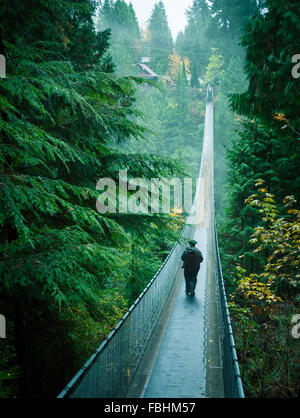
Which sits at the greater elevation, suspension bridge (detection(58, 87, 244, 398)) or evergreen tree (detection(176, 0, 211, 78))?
evergreen tree (detection(176, 0, 211, 78))

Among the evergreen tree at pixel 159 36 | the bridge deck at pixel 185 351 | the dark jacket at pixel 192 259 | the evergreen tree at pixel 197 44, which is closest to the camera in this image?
the bridge deck at pixel 185 351

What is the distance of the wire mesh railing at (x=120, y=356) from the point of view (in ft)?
9.52

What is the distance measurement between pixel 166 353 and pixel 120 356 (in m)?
1.32

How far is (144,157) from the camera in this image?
202 inches

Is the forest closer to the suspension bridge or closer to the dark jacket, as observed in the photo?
the suspension bridge

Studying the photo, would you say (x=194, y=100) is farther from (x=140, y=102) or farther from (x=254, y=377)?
(x=254, y=377)

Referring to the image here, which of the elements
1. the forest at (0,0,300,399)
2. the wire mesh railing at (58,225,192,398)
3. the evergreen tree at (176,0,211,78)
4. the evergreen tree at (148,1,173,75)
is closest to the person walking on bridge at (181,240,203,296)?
the wire mesh railing at (58,225,192,398)

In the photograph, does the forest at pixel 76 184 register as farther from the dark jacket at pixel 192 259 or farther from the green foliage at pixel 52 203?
the dark jacket at pixel 192 259

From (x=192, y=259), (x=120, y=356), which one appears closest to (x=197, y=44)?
(x=192, y=259)

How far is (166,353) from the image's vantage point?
16.4ft

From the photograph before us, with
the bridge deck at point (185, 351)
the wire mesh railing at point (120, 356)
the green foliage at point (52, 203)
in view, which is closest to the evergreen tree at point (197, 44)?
the bridge deck at point (185, 351)

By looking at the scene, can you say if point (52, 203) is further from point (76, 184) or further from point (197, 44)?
point (197, 44)

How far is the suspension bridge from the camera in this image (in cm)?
329
